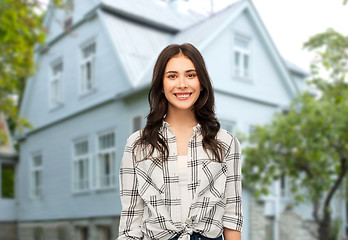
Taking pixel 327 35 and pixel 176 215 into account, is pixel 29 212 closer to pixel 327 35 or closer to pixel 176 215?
pixel 327 35

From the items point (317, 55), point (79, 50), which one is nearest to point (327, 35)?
point (317, 55)

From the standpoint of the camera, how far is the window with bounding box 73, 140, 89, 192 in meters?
16.6

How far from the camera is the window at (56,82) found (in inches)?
739

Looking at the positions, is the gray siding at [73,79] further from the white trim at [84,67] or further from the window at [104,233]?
the window at [104,233]

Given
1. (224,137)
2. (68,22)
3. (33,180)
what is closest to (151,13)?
(68,22)

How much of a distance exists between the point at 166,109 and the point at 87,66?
1504cm

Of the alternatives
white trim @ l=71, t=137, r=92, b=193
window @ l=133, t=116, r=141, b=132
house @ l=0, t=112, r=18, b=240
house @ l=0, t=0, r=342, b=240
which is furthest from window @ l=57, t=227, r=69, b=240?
window @ l=133, t=116, r=141, b=132

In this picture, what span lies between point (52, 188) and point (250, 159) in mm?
8319

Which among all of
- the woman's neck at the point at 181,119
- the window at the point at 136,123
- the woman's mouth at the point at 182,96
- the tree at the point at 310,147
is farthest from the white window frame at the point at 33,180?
the woman's mouth at the point at 182,96

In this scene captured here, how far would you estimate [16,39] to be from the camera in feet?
37.1

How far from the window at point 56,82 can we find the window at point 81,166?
2273 mm

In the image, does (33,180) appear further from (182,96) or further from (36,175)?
(182,96)

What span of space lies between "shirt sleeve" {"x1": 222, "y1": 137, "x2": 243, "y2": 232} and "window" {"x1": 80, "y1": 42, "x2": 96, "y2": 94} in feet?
47.7

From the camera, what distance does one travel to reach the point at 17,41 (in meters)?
11.4
